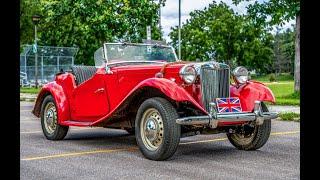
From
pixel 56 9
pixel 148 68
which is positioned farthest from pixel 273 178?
pixel 56 9

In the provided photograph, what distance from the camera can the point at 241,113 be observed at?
19.9 feet

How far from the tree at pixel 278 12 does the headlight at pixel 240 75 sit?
999cm

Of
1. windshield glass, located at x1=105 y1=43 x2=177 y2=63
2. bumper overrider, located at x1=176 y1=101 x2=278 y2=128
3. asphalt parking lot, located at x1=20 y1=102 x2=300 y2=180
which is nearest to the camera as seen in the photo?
asphalt parking lot, located at x1=20 y1=102 x2=300 y2=180

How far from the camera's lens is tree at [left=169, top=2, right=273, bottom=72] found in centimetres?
5934

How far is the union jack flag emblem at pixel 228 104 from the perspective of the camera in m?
6.15

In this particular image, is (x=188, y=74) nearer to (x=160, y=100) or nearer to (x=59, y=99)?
(x=160, y=100)

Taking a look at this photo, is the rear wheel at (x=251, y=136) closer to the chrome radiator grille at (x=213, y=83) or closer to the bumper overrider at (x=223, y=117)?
the bumper overrider at (x=223, y=117)

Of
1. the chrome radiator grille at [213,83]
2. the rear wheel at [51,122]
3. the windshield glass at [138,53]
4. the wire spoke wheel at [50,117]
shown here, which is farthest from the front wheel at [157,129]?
the wire spoke wheel at [50,117]

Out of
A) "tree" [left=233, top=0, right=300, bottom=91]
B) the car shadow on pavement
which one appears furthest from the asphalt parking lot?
"tree" [left=233, top=0, right=300, bottom=91]

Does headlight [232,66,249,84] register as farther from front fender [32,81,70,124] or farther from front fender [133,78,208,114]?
front fender [32,81,70,124]

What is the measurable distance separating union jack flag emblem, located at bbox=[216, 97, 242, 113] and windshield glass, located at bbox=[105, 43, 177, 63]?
1944 mm

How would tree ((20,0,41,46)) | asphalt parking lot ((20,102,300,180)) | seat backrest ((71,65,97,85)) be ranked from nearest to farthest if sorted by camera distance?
asphalt parking lot ((20,102,300,180))
seat backrest ((71,65,97,85))
tree ((20,0,41,46))
